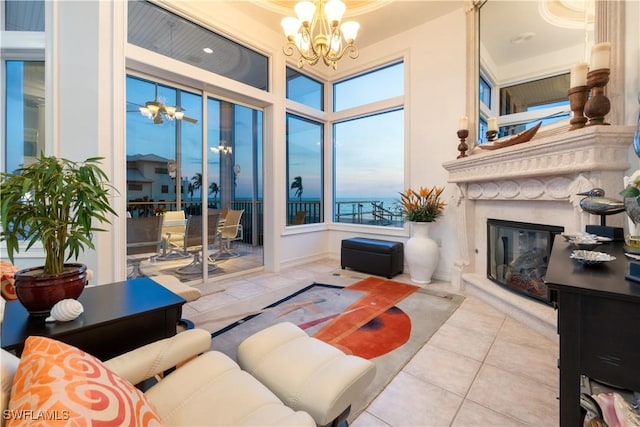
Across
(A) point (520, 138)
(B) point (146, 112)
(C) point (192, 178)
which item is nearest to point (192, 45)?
(B) point (146, 112)

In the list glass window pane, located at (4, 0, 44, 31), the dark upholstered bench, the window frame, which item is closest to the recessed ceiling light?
the window frame

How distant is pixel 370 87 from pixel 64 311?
15.4 feet

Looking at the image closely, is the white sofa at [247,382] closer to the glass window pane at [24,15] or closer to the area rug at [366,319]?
the area rug at [366,319]

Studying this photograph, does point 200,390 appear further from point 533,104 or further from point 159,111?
point 533,104

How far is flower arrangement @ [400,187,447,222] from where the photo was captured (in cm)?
351

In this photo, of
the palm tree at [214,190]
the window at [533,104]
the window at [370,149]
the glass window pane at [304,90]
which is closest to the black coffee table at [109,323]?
the palm tree at [214,190]

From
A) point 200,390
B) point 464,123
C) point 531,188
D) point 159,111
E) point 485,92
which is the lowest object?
point 200,390

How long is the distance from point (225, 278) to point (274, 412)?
3.12 metres

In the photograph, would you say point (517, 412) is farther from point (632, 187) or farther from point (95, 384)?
point (95, 384)

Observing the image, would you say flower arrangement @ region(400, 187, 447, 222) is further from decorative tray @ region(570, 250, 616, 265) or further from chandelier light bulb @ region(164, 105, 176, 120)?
chandelier light bulb @ region(164, 105, 176, 120)

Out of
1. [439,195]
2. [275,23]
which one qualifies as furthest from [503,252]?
[275,23]

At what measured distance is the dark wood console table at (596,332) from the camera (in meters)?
0.76

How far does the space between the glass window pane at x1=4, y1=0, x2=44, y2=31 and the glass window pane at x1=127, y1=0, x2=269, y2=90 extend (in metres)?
0.80

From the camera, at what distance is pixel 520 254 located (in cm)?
279
